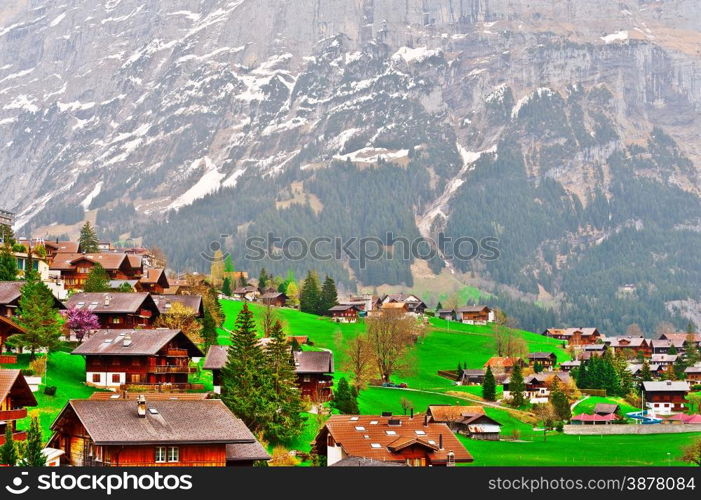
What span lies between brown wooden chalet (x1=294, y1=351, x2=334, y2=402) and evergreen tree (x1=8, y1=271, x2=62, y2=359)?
27.8 metres

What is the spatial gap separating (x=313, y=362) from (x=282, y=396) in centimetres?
2142

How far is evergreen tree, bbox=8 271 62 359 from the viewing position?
97250 millimetres

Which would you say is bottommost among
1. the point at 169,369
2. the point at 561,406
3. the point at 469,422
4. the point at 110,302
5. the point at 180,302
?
the point at 561,406

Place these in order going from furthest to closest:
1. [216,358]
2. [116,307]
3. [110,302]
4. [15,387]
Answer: [110,302] → [116,307] → [216,358] → [15,387]

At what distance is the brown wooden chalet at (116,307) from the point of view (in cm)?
11856

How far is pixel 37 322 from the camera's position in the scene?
97.8 metres

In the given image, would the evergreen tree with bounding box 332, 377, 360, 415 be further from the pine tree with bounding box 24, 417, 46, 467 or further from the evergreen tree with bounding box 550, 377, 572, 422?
the pine tree with bounding box 24, 417, 46, 467

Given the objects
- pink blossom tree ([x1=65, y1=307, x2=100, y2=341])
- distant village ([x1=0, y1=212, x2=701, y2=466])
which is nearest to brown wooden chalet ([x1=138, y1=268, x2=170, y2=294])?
distant village ([x1=0, y1=212, x2=701, y2=466])

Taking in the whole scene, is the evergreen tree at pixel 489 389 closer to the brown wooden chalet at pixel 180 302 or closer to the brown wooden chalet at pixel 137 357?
the brown wooden chalet at pixel 180 302

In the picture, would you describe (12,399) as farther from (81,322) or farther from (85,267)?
(85,267)
